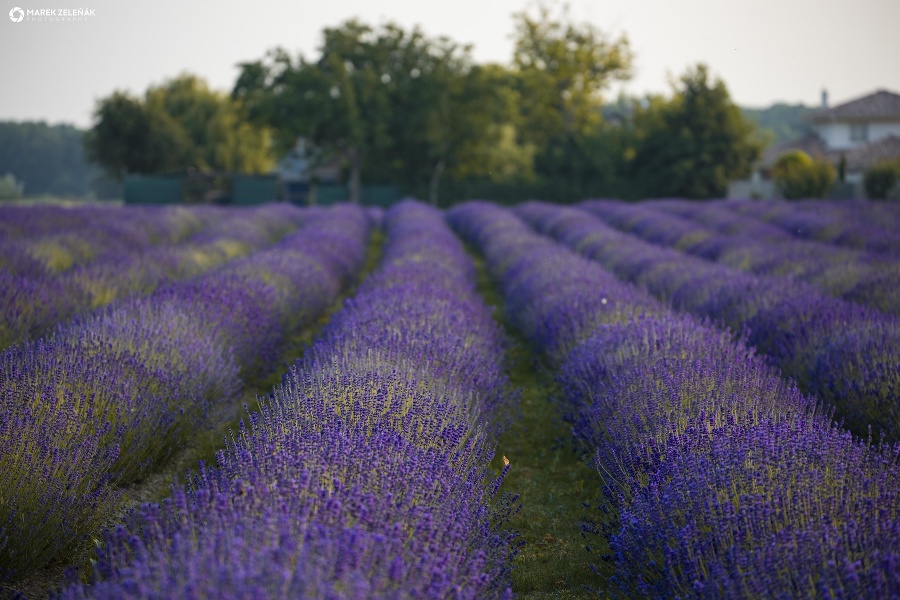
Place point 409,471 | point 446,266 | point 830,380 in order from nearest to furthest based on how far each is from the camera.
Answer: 1. point 409,471
2. point 830,380
3. point 446,266

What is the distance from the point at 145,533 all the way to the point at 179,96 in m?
51.8

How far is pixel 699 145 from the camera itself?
30.3m

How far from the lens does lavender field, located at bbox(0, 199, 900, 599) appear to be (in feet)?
5.98

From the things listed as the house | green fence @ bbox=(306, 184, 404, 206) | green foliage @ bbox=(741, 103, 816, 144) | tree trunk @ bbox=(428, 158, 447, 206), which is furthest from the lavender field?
green foliage @ bbox=(741, 103, 816, 144)

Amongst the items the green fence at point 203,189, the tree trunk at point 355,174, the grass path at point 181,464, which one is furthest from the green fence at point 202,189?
the grass path at point 181,464

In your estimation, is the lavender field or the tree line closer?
the lavender field

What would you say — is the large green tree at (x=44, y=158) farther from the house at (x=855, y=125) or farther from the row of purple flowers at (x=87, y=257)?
the row of purple flowers at (x=87, y=257)

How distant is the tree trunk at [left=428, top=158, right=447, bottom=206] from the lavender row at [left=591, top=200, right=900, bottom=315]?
18.7 meters

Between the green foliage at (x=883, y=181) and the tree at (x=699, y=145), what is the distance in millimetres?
6436

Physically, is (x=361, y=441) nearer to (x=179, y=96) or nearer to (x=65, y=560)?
(x=65, y=560)

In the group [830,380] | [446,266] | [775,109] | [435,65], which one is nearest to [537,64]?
[435,65]

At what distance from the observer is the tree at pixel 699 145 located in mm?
30094

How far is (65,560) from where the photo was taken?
2.80 meters

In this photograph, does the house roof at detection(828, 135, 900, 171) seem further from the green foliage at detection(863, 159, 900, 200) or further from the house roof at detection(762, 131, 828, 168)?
the green foliage at detection(863, 159, 900, 200)
